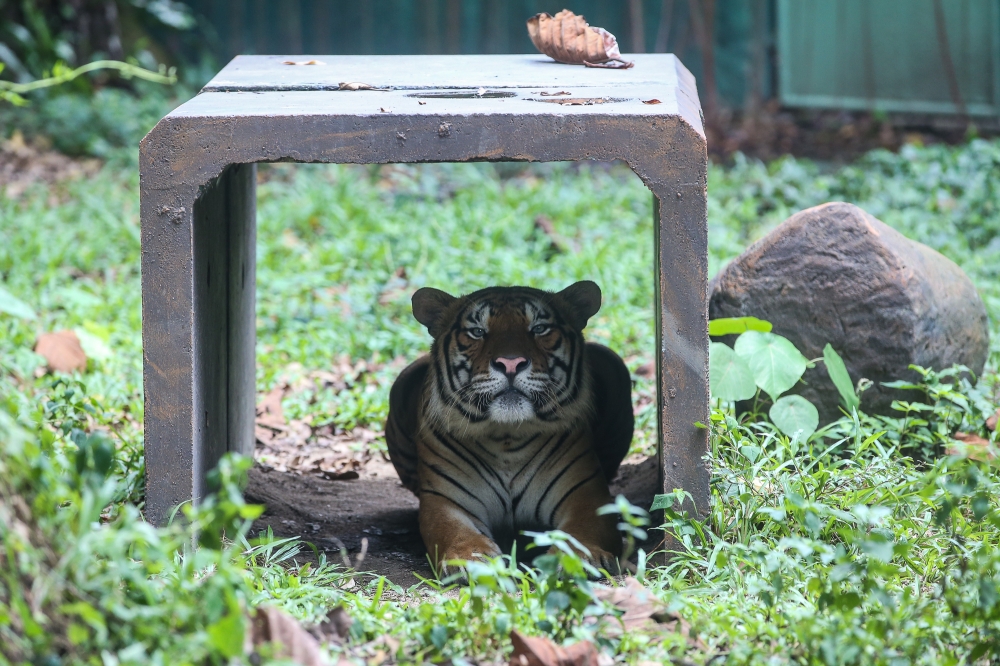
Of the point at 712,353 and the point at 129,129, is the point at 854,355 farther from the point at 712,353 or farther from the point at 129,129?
the point at 129,129

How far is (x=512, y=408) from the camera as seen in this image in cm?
337

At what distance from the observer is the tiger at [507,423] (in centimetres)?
339

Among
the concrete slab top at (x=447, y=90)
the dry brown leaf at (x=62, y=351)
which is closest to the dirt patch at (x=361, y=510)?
the dry brown leaf at (x=62, y=351)

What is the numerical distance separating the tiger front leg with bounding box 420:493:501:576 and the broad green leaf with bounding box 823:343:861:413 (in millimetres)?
1349

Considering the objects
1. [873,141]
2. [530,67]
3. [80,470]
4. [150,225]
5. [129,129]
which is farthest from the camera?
[873,141]

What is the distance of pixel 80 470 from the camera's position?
2102 mm

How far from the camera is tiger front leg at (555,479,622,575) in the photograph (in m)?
3.28

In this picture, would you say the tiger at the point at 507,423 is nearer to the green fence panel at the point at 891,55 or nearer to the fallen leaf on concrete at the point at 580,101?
the fallen leaf on concrete at the point at 580,101

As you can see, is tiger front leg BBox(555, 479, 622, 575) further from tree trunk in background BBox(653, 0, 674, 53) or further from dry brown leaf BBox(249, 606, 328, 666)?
tree trunk in background BBox(653, 0, 674, 53)

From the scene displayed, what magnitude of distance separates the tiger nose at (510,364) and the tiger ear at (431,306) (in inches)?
19.4

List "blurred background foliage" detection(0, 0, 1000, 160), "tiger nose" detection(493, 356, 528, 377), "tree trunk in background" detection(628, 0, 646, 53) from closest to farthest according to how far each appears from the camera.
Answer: "tiger nose" detection(493, 356, 528, 377) → "blurred background foliage" detection(0, 0, 1000, 160) → "tree trunk in background" detection(628, 0, 646, 53)

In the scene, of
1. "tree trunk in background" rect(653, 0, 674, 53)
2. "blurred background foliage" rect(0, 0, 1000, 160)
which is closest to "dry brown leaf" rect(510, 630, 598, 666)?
"blurred background foliage" rect(0, 0, 1000, 160)

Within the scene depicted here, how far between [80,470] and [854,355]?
2856 millimetres

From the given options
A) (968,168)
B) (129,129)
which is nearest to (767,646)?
(968,168)
